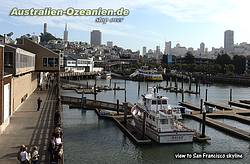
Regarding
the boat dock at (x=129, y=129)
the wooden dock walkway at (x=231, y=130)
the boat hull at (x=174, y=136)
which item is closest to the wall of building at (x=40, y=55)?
the boat dock at (x=129, y=129)

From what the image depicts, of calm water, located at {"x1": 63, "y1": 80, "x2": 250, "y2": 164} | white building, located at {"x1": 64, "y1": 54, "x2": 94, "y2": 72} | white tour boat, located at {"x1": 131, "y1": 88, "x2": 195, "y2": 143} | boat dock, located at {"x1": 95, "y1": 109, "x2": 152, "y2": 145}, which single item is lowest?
calm water, located at {"x1": 63, "y1": 80, "x2": 250, "y2": 164}

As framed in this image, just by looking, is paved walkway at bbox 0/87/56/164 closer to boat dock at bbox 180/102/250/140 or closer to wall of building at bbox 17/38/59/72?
boat dock at bbox 180/102/250/140

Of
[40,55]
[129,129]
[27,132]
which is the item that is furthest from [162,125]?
[40,55]

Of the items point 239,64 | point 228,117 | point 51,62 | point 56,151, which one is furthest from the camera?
point 239,64

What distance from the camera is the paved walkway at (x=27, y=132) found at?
1995cm

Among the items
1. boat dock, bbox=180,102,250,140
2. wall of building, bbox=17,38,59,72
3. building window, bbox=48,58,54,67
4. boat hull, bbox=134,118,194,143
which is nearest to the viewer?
boat hull, bbox=134,118,194,143

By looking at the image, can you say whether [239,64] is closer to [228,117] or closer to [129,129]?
[228,117]

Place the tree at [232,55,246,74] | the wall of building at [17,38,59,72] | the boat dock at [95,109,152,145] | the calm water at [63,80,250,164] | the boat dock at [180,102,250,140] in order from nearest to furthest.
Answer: the calm water at [63,80,250,164]
the boat dock at [95,109,152,145]
the boat dock at [180,102,250,140]
the wall of building at [17,38,59,72]
the tree at [232,55,246,74]

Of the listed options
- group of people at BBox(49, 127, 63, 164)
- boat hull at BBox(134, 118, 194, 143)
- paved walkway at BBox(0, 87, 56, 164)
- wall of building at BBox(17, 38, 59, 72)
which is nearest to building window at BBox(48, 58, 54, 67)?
wall of building at BBox(17, 38, 59, 72)

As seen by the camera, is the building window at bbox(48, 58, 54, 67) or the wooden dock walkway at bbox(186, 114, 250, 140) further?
the building window at bbox(48, 58, 54, 67)

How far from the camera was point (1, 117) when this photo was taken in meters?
24.4

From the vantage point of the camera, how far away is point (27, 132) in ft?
84.0

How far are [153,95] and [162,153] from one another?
7828mm

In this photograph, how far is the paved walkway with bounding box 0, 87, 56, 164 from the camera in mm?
19953
